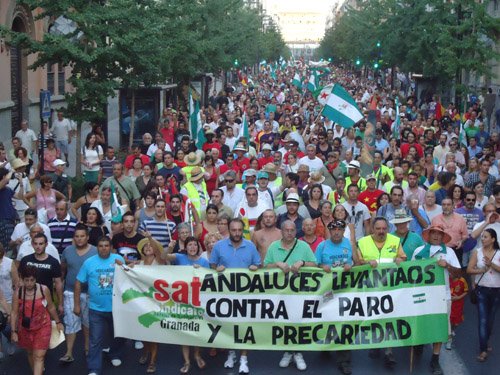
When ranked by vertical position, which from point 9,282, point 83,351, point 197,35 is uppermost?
point 197,35

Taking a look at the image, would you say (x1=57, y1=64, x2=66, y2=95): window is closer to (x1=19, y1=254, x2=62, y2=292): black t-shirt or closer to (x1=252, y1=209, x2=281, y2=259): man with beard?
(x1=252, y1=209, x2=281, y2=259): man with beard

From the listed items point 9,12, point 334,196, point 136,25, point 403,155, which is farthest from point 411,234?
point 9,12

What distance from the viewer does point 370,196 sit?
1241cm

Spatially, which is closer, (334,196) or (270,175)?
(334,196)

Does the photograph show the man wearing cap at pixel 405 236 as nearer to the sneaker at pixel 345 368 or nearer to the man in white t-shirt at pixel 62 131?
the sneaker at pixel 345 368

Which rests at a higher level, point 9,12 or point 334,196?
point 9,12

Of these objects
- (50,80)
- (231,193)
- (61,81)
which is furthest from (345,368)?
(61,81)

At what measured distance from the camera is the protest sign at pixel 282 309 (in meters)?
8.83

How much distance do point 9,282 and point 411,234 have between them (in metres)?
4.24

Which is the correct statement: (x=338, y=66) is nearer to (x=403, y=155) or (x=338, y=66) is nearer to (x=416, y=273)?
(x=403, y=155)

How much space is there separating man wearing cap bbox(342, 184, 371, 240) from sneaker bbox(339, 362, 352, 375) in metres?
2.80

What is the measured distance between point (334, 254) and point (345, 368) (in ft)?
3.70

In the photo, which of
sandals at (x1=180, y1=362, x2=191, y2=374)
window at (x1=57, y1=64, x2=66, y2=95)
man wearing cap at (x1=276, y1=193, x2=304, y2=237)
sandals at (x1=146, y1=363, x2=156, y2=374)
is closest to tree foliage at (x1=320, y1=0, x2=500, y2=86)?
window at (x1=57, y1=64, x2=66, y2=95)

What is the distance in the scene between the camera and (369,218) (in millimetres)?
11656
